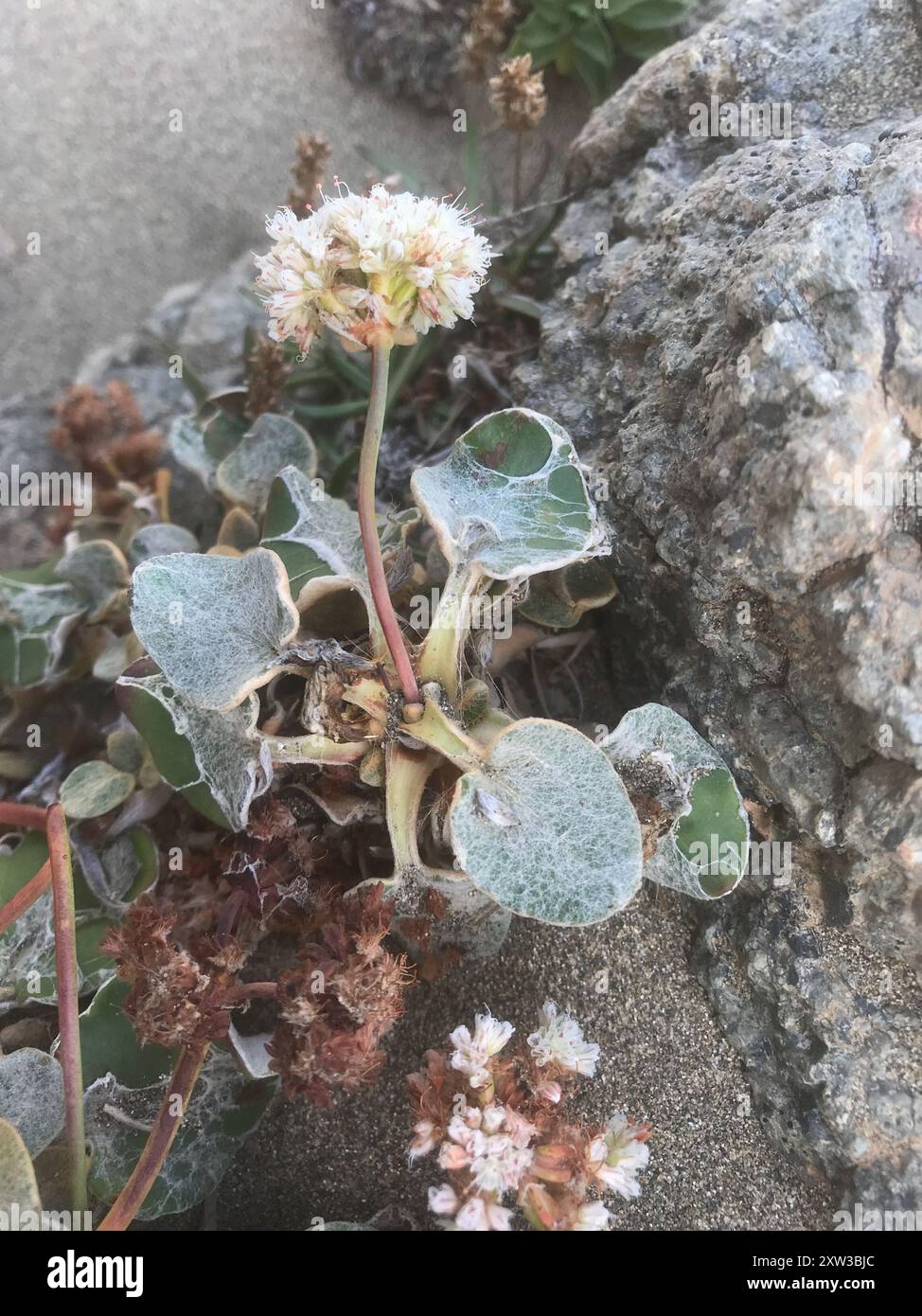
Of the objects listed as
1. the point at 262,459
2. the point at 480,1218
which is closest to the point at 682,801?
the point at 480,1218

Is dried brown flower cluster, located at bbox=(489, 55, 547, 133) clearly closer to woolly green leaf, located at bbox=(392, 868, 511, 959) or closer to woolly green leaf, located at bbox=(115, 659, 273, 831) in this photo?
woolly green leaf, located at bbox=(115, 659, 273, 831)

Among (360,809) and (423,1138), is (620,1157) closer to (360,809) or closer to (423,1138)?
(423,1138)

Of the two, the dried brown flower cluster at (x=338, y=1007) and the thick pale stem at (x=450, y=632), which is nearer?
the dried brown flower cluster at (x=338, y=1007)

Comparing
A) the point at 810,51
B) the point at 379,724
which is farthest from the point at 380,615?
the point at 810,51

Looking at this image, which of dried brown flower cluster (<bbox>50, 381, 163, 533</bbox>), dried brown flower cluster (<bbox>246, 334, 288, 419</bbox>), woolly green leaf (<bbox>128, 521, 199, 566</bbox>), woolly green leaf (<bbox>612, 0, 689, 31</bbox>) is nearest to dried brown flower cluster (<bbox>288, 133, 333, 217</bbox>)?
dried brown flower cluster (<bbox>246, 334, 288, 419</bbox>)

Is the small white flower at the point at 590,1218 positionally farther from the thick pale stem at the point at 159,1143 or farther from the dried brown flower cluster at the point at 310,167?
the dried brown flower cluster at the point at 310,167

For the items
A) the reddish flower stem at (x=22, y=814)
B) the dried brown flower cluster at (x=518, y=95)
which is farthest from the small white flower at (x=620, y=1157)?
the dried brown flower cluster at (x=518, y=95)
